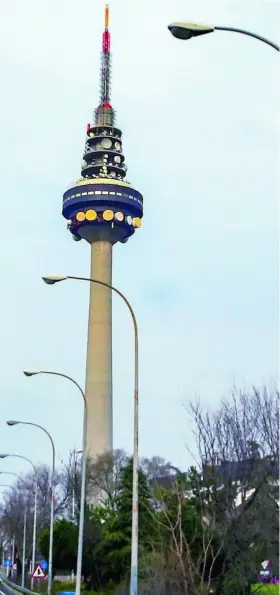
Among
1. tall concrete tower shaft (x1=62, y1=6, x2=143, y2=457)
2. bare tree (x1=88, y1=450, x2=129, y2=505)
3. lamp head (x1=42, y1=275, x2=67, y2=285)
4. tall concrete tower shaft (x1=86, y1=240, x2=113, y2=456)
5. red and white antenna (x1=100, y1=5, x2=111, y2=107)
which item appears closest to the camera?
lamp head (x1=42, y1=275, x2=67, y2=285)

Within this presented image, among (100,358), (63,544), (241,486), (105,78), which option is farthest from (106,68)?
(241,486)

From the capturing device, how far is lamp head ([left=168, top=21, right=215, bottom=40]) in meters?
11.2

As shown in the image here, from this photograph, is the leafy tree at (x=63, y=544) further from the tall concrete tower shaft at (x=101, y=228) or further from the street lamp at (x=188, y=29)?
the tall concrete tower shaft at (x=101, y=228)

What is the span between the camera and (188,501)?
31875 millimetres

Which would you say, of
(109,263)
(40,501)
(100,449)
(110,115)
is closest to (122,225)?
(109,263)

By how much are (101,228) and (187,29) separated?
91.7 m

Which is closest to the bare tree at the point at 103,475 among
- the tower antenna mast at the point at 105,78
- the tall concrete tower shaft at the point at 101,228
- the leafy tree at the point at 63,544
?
the tall concrete tower shaft at the point at 101,228

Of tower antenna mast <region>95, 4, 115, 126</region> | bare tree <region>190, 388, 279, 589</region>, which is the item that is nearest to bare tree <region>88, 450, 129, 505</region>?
bare tree <region>190, 388, 279, 589</region>

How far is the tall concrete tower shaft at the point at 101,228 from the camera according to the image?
98.1 m

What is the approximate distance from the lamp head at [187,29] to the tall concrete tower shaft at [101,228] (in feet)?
278

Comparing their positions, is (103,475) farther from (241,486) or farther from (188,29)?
(188,29)

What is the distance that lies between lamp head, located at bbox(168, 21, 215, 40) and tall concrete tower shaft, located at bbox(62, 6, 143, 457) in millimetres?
Result: 84737

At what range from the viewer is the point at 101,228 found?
10269 cm

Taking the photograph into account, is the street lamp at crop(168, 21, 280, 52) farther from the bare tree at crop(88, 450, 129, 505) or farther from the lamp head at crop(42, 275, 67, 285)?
the bare tree at crop(88, 450, 129, 505)
